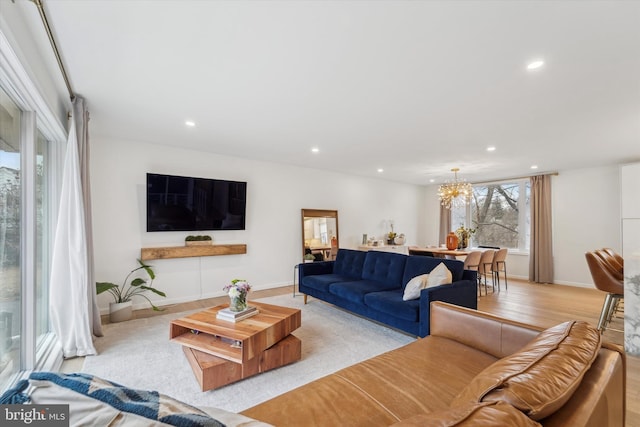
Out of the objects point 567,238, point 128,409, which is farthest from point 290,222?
point 567,238

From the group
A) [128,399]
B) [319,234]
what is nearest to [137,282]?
[319,234]

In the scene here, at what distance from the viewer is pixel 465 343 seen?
1.92 metres

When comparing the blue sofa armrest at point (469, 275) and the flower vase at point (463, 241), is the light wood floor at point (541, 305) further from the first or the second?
the blue sofa armrest at point (469, 275)

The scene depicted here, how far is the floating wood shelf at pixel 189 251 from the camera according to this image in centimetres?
416

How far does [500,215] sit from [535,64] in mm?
6052

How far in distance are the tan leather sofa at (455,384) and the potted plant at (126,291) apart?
3.08 meters

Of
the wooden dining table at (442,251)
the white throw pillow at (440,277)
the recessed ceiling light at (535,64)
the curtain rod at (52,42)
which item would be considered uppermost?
the curtain rod at (52,42)

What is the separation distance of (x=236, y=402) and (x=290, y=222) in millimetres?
4018

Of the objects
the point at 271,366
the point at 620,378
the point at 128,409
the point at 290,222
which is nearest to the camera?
the point at 128,409

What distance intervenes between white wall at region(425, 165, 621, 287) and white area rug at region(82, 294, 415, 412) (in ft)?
17.2

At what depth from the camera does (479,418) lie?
0.69 meters

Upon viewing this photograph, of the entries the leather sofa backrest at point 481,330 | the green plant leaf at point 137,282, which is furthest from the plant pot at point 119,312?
the leather sofa backrest at point 481,330

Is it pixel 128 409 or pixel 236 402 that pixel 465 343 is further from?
pixel 128 409

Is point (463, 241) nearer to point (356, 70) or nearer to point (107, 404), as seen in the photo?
point (356, 70)
